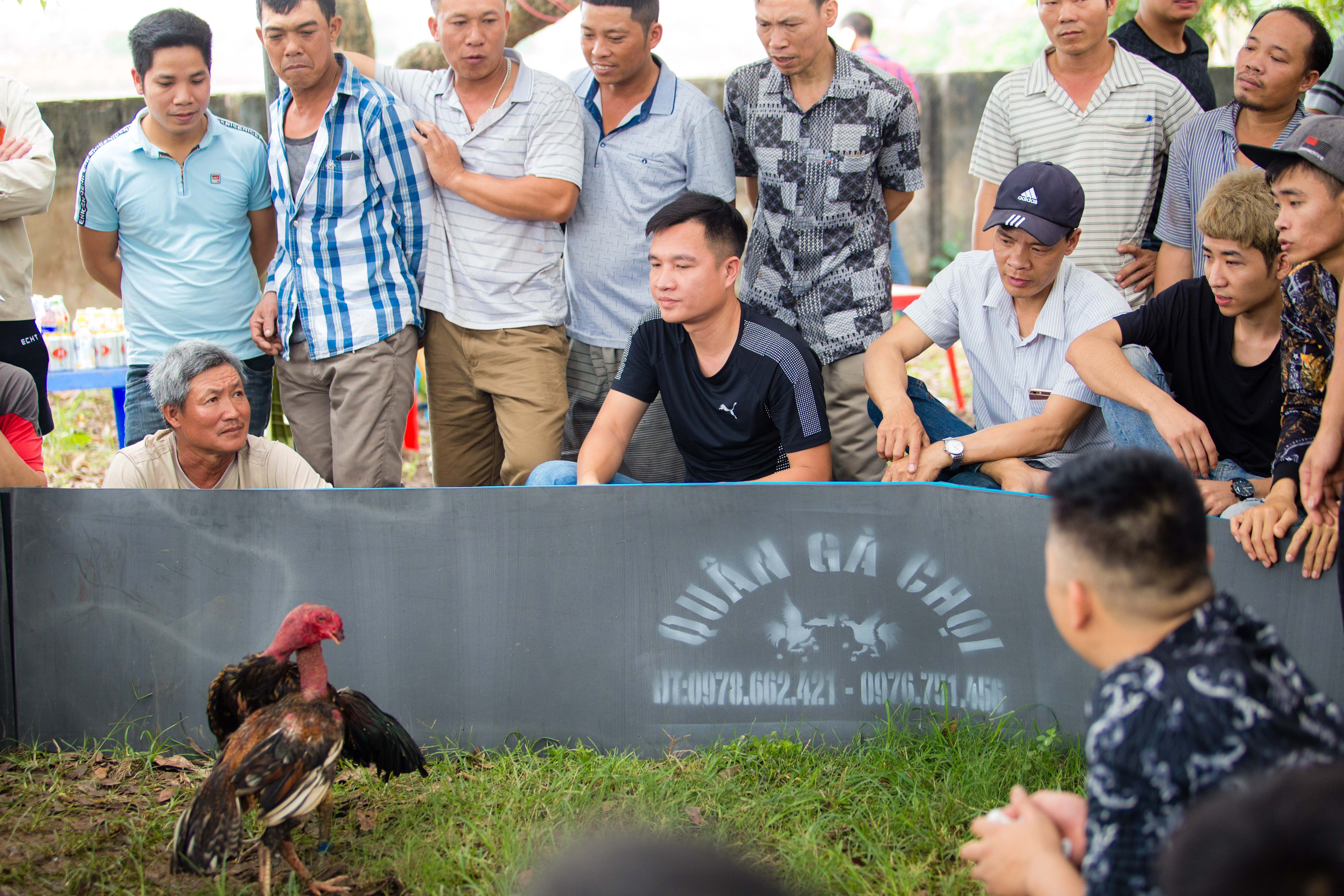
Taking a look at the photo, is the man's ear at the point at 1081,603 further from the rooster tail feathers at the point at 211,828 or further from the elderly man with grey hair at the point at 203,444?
the elderly man with grey hair at the point at 203,444

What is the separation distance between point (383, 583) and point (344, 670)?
0.30 meters

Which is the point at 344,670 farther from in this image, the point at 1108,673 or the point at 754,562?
the point at 1108,673

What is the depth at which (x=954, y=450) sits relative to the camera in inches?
148

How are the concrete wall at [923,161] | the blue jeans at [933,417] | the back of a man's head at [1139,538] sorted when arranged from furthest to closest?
the concrete wall at [923,161] < the blue jeans at [933,417] < the back of a man's head at [1139,538]

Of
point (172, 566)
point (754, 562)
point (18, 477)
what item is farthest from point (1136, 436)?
point (18, 477)

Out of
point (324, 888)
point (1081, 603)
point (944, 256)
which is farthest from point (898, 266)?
point (1081, 603)

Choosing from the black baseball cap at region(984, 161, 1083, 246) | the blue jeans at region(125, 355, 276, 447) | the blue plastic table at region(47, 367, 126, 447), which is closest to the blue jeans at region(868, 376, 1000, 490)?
the black baseball cap at region(984, 161, 1083, 246)

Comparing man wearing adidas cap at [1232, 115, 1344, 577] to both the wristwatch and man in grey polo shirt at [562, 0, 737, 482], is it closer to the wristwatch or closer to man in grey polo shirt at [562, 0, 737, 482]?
the wristwatch

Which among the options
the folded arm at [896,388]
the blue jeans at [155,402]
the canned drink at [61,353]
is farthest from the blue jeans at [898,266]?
the canned drink at [61,353]

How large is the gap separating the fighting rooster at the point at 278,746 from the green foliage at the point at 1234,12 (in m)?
5.26

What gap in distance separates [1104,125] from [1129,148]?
0.42ft

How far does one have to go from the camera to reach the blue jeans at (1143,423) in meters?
3.49

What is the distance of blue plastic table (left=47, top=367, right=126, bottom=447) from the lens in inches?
225

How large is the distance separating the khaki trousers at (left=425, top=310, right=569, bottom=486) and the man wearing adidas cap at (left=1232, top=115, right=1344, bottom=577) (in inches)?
96.0
